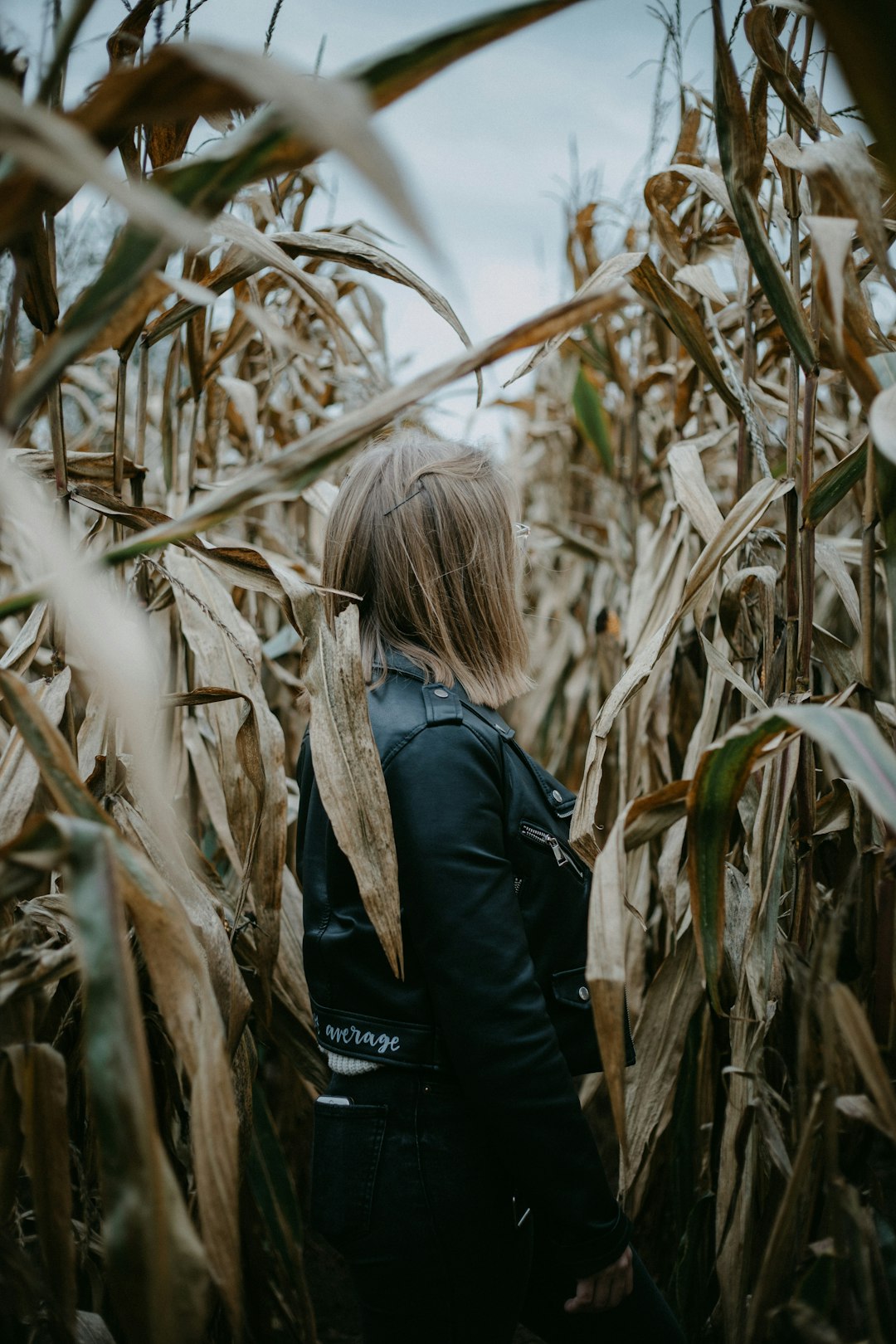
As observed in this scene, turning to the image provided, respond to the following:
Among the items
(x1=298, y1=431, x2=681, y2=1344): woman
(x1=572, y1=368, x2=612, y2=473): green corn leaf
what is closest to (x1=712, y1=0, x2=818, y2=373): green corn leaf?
(x1=298, y1=431, x2=681, y2=1344): woman

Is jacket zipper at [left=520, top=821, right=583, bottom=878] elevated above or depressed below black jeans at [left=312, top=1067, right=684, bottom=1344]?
above

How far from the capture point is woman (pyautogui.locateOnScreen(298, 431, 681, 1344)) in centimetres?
67

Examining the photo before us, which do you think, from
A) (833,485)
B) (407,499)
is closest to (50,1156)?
(407,499)

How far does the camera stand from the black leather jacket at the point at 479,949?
2.17ft

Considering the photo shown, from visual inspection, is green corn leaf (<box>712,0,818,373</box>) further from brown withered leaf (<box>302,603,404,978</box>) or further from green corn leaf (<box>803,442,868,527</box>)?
brown withered leaf (<box>302,603,404,978</box>)

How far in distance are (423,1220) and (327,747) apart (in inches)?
14.9

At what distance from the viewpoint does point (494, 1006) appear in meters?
0.66

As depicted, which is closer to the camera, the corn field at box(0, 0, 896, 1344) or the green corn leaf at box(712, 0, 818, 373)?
the corn field at box(0, 0, 896, 1344)

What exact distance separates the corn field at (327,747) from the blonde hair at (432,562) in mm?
93

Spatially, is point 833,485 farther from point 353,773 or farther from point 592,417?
point 592,417

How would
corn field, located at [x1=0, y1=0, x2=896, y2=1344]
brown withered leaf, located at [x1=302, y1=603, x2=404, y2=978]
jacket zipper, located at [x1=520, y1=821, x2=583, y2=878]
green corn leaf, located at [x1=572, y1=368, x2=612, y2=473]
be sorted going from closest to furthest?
corn field, located at [x1=0, y1=0, x2=896, y2=1344] → brown withered leaf, located at [x1=302, y1=603, x2=404, y2=978] → jacket zipper, located at [x1=520, y1=821, x2=583, y2=878] → green corn leaf, located at [x1=572, y1=368, x2=612, y2=473]

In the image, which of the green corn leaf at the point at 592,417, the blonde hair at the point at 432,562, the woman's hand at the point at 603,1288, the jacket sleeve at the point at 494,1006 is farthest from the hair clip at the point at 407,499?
the green corn leaf at the point at 592,417

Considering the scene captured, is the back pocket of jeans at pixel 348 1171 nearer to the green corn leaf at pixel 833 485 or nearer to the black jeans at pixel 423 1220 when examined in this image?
the black jeans at pixel 423 1220

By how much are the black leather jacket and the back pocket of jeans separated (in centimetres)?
5
